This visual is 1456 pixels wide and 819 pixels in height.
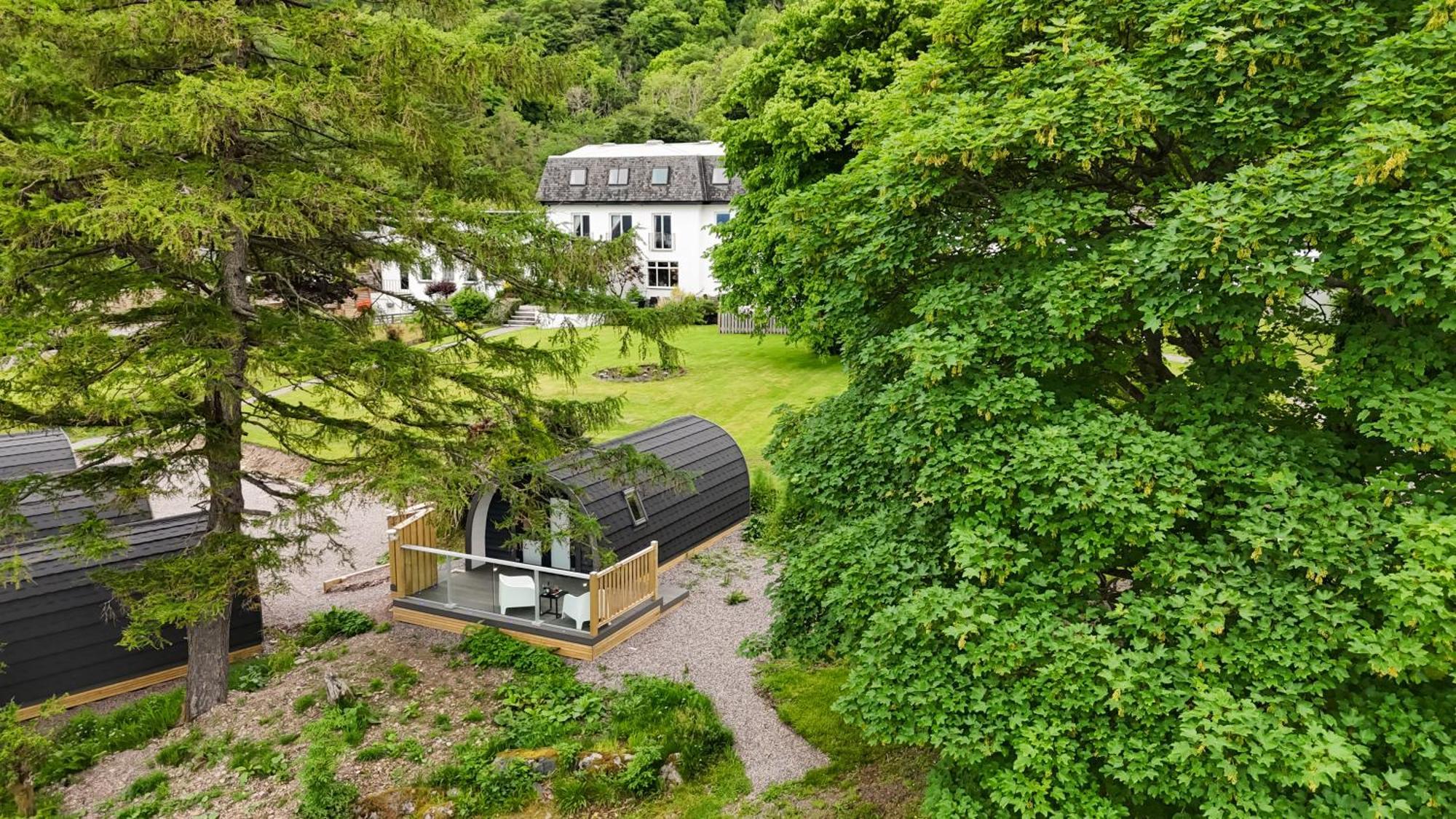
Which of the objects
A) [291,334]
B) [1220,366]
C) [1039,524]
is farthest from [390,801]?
[1220,366]

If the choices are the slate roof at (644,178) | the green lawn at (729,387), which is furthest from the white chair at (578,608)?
the slate roof at (644,178)

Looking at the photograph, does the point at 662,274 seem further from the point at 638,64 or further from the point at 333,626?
the point at 638,64

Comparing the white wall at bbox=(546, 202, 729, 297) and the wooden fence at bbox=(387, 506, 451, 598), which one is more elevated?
the white wall at bbox=(546, 202, 729, 297)

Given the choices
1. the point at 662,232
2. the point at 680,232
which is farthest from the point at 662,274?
the point at 680,232

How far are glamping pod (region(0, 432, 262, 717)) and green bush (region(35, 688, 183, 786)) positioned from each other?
682mm

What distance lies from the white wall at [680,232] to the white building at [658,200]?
4 centimetres

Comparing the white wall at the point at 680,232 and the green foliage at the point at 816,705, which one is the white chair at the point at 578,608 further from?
the white wall at the point at 680,232

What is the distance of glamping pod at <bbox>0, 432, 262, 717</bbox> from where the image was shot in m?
11.9

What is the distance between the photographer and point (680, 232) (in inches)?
1720

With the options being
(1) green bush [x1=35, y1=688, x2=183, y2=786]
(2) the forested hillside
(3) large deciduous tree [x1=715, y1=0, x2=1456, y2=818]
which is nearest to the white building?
(2) the forested hillside

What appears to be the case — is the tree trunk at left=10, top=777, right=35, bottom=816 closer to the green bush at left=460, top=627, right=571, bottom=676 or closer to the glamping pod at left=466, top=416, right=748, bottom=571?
the green bush at left=460, top=627, right=571, bottom=676

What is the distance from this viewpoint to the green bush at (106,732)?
10.7 meters

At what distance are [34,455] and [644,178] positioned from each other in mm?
31760

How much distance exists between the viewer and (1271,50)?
20.5ft
